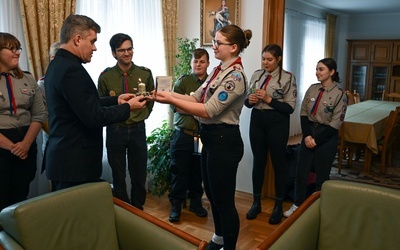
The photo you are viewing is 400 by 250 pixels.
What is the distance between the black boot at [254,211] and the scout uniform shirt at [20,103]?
6.08ft

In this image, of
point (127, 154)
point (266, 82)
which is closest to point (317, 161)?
point (266, 82)

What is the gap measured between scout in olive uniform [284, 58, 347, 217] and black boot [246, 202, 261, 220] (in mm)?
576

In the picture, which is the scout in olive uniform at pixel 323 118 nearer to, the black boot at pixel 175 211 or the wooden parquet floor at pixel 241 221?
the wooden parquet floor at pixel 241 221

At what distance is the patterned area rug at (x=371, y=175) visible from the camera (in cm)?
451

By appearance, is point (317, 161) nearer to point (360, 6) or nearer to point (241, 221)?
point (241, 221)

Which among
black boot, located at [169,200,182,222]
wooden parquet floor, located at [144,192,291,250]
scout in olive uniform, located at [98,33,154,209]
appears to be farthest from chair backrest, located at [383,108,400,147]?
scout in olive uniform, located at [98,33,154,209]

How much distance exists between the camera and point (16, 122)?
95.9 inches

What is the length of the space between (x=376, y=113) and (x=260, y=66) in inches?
100

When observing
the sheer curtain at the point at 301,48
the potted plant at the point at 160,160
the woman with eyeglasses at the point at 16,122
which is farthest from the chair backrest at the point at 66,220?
the sheer curtain at the point at 301,48

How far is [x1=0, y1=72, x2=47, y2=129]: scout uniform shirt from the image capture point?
2379mm

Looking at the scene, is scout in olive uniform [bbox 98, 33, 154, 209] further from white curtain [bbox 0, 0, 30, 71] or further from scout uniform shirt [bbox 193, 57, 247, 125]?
scout uniform shirt [bbox 193, 57, 247, 125]

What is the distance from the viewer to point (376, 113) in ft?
17.5

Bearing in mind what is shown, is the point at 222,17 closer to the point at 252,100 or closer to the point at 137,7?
the point at 137,7

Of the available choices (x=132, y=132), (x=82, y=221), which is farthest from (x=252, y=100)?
(x=82, y=221)
